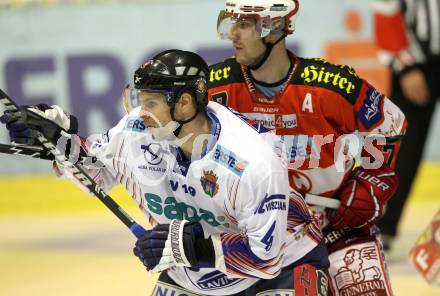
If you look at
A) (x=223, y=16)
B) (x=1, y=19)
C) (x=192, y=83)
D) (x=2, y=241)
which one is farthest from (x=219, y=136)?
(x=1, y=19)

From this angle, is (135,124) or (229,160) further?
(135,124)

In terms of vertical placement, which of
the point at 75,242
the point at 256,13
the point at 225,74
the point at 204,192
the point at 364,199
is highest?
the point at 256,13

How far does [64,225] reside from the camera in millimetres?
7164

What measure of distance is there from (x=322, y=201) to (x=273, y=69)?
561mm

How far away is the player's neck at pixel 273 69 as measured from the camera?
3828 millimetres

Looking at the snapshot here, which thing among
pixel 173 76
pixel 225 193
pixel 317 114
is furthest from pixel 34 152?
pixel 317 114

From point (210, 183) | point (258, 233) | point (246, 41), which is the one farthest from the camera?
A: point (246, 41)

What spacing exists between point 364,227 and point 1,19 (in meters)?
4.49

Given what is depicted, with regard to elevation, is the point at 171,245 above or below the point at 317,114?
below

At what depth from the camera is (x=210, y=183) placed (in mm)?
3172

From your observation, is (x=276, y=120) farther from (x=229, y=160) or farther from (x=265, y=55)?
(x=229, y=160)

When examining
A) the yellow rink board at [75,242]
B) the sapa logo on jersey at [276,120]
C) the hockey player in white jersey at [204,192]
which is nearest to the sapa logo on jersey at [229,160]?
the hockey player in white jersey at [204,192]

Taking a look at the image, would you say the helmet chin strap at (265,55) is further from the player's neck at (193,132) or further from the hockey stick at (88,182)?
the hockey stick at (88,182)

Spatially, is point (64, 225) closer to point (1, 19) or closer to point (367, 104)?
point (1, 19)
